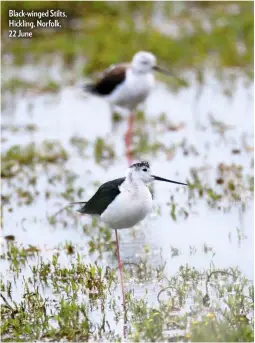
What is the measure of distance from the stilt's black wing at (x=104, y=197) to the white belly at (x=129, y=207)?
0.08 metres

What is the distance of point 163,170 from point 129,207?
12.9 ft

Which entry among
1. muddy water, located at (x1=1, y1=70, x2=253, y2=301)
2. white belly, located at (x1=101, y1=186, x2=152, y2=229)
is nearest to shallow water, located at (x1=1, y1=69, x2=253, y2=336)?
muddy water, located at (x1=1, y1=70, x2=253, y2=301)

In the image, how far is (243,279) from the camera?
253 inches

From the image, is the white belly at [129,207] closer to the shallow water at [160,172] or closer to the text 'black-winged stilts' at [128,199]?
the text 'black-winged stilts' at [128,199]

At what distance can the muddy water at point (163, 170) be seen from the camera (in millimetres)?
7605

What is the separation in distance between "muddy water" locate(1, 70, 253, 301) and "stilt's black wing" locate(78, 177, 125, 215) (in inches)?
23.7

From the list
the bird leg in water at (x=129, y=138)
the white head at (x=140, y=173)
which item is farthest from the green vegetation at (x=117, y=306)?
the bird leg in water at (x=129, y=138)

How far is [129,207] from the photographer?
6523 mm

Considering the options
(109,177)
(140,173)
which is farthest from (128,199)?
(109,177)

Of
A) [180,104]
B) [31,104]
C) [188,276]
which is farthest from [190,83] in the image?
[188,276]

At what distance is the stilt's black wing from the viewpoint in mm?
6742

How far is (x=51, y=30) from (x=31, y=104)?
4778 millimetres

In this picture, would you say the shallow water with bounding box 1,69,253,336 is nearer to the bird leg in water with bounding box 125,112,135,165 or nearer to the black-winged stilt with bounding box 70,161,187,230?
the bird leg in water with bounding box 125,112,135,165

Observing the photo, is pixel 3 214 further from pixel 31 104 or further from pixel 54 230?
pixel 31 104
